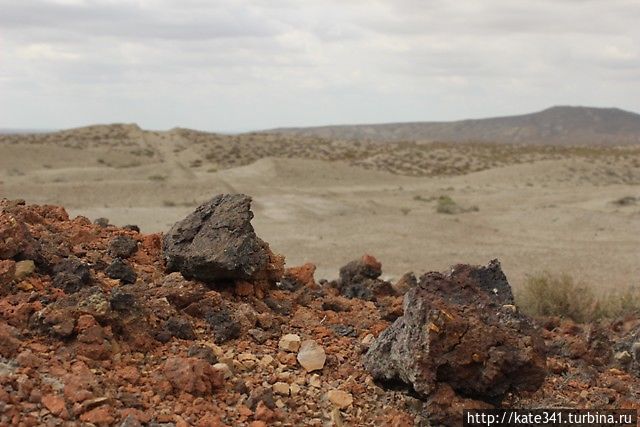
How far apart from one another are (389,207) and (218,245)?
2025 centimetres

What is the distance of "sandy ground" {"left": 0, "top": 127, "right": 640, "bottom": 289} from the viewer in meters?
16.1

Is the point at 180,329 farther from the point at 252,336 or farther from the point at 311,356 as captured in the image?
the point at 311,356

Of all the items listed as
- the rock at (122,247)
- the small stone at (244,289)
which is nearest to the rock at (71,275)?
the rock at (122,247)

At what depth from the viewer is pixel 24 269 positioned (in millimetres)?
4949

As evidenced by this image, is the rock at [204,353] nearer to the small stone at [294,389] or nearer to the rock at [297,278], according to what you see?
the small stone at [294,389]

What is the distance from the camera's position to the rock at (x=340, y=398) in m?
4.38

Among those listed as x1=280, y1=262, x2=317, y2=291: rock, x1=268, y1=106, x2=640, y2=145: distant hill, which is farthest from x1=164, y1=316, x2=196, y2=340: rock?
x1=268, y1=106, x2=640, y2=145: distant hill

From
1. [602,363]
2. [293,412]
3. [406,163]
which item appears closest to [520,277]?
[602,363]

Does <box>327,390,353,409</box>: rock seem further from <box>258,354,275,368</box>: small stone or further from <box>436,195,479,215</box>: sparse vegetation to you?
<box>436,195,479,215</box>: sparse vegetation

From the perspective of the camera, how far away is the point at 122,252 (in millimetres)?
5945

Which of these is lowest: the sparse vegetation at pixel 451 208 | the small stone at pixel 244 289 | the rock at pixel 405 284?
the sparse vegetation at pixel 451 208

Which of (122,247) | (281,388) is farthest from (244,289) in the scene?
(281,388)

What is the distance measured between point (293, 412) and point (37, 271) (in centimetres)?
227

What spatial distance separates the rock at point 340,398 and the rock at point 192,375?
2.33ft
